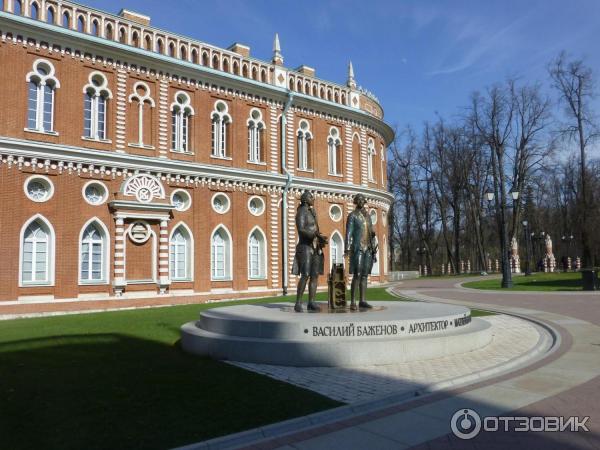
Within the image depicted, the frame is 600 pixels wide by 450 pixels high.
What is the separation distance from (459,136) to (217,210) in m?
40.4

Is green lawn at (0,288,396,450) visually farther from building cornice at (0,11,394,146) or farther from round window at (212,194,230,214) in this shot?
round window at (212,194,230,214)

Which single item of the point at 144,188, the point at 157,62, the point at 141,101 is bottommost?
the point at 144,188

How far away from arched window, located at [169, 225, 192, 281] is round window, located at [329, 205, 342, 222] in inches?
440

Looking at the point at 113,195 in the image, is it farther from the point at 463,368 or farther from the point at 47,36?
the point at 463,368

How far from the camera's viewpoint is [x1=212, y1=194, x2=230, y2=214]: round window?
2859 centimetres

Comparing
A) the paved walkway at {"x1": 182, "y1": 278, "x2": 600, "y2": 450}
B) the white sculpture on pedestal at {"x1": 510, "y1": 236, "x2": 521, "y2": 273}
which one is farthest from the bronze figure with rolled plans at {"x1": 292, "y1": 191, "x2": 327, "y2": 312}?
the white sculpture on pedestal at {"x1": 510, "y1": 236, "x2": 521, "y2": 273}

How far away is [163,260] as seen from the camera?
25.8 metres

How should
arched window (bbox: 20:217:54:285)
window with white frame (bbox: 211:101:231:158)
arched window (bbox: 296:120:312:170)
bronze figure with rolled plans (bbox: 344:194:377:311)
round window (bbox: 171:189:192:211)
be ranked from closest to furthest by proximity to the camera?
1. bronze figure with rolled plans (bbox: 344:194:377:311)
2. arched window (bbox: 20:217:54:285)
3. round window (bbox: 171:189:192:211)
4. window with white frame (bbox: 211:101:231:158)
5. arched window (bbox: 296:120:312:170)

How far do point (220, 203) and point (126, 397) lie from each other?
2175 centimetres

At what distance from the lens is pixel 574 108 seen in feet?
149

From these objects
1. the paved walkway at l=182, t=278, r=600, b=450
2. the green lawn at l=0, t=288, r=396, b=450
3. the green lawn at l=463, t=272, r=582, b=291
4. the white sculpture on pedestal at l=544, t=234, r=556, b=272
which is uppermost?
the white sculpture on pedestal at l=544, t=234, r=556, b=272

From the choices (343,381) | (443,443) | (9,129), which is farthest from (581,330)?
(9,129)

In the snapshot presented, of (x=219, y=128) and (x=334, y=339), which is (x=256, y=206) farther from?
(x=334, y=339)

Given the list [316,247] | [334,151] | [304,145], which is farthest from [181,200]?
[316,247]
